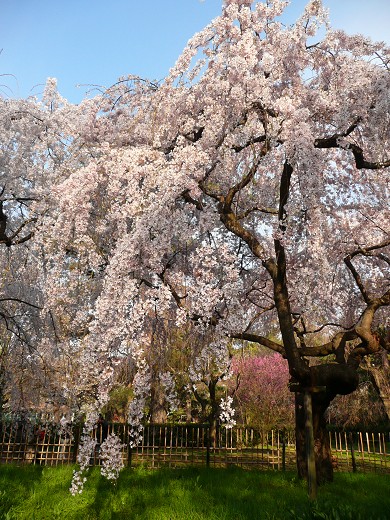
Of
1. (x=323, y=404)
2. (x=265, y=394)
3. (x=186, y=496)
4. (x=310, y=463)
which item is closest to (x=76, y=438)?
(x=186, y=496)

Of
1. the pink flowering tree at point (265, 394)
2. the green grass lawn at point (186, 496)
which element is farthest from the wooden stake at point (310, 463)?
the pink flowering tree at point (265, 394)

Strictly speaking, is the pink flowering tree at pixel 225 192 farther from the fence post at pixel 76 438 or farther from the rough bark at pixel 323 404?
the fence post at pixel 76 438

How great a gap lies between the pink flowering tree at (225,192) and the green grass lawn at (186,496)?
1.23 m

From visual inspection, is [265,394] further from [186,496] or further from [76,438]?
[186,496]

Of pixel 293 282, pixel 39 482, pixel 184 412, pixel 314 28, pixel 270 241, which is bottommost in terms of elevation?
pixel 39 482

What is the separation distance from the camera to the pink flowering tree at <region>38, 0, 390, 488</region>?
7.18 metres

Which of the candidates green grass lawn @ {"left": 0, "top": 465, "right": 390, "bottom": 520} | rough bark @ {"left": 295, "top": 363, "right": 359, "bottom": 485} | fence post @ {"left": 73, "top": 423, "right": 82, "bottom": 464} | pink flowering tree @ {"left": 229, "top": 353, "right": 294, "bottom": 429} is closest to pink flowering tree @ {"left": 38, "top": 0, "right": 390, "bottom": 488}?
rough bark @ {"left": 295, "top": 363, "right": 359, "bottom": 485}

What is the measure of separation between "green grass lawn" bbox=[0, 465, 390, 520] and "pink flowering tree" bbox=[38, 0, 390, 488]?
1.23m

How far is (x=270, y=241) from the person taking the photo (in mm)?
11188

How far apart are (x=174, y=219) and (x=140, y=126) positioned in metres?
2.84

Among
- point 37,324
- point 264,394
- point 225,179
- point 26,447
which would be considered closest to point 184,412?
point 264,394

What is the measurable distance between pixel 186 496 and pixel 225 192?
5787 mm

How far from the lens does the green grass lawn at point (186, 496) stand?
20.3 feet

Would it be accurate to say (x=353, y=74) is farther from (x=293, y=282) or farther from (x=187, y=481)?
(x=187, y=481)
